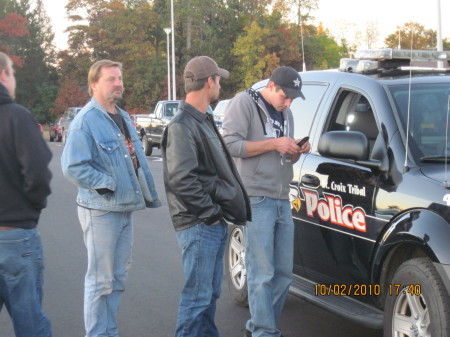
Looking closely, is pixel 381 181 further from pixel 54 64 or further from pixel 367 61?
pixel 54 64

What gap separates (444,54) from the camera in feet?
19.1

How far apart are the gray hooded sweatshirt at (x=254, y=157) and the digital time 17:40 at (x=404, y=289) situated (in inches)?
40.6

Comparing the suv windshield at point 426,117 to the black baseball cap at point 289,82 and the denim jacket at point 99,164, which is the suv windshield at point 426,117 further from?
the denim jacket at point 99,164

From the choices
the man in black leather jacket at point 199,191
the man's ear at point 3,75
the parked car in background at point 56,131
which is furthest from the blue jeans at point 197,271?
the parked car in background at point 56,131

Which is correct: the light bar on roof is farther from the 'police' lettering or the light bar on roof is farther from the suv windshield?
the 'police' lettering

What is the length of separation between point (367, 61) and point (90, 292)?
2.61m

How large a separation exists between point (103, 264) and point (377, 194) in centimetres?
182

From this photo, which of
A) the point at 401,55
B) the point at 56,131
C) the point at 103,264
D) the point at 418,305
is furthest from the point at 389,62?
the point at 56,131

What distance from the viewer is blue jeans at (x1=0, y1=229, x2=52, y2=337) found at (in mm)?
3889

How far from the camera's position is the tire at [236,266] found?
20.5ft

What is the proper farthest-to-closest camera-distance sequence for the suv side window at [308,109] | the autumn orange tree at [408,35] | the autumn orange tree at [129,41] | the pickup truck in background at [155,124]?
the autumn orange tree at [129,41] → the pickup truck in background at [155,124] → the autumn orange tree at [408,35] → the suv side window at [308,109]

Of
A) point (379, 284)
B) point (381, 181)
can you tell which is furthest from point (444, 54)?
point (379, 284)

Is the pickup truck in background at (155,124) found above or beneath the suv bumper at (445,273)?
above

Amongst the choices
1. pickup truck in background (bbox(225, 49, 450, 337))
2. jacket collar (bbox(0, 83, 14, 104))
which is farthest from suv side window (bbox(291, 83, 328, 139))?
jacket collar (bbox(0, 83, 14, 104))
